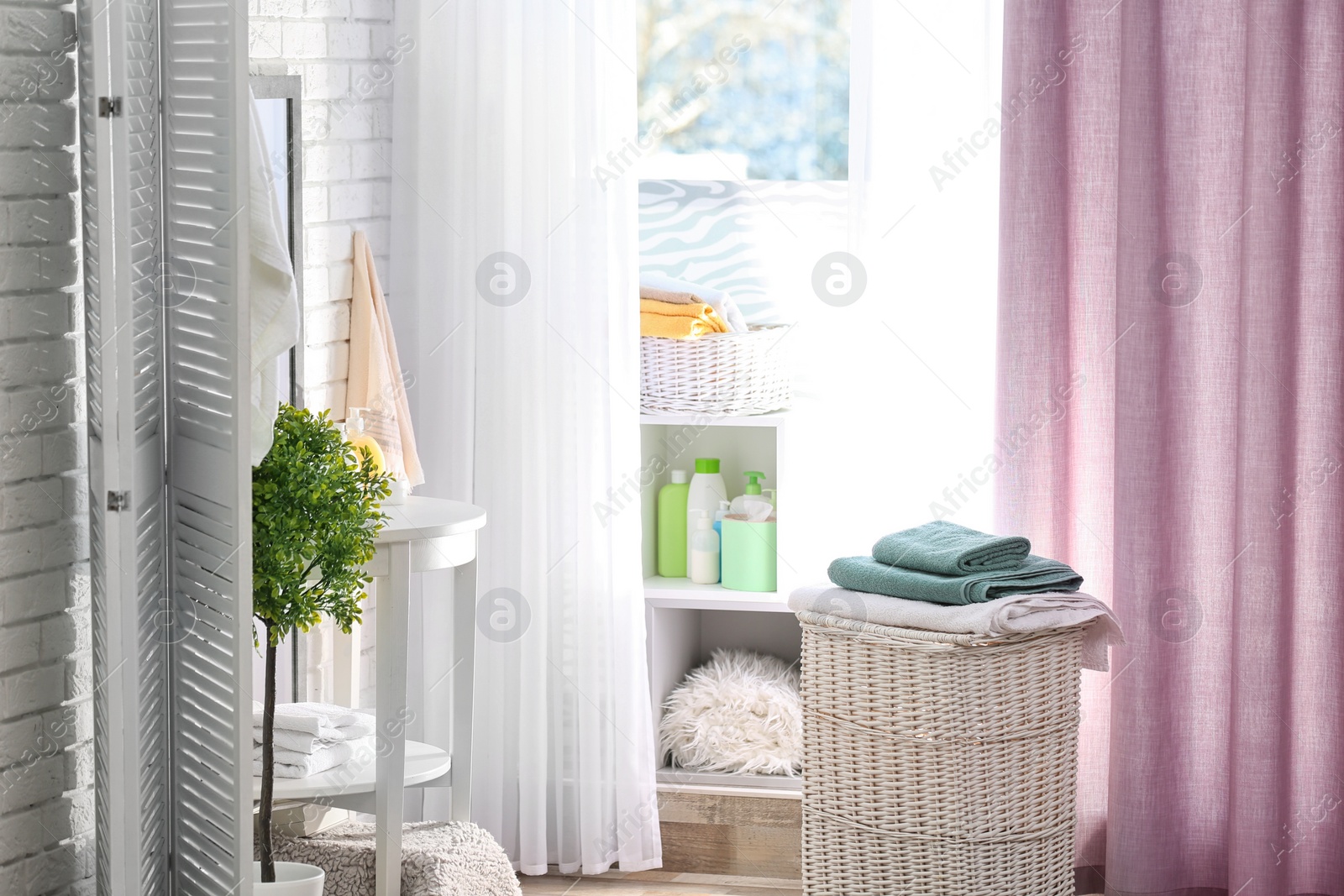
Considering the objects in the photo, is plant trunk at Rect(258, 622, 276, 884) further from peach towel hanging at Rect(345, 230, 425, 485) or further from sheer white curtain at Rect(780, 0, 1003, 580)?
sheer white curtain at Rect(780, 0, 1003, 580)

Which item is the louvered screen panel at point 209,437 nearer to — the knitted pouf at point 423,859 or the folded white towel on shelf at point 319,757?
the folded white towel on shelf at point 319,757

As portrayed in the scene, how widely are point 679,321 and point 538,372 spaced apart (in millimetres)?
312

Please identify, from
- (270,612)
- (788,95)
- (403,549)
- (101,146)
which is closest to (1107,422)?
(788,95)

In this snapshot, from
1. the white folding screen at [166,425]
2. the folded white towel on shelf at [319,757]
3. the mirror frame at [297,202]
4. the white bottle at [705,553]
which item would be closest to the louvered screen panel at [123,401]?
the white folding screen at [166,425]

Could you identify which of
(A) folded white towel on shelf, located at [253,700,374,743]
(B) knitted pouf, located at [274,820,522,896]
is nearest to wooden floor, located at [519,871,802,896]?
(B) knitted pouf, located at [274,820,522,896]

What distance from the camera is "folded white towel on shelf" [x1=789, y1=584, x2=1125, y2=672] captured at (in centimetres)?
205

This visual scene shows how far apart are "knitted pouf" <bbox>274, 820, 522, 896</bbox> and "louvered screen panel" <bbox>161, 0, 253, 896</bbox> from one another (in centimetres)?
34

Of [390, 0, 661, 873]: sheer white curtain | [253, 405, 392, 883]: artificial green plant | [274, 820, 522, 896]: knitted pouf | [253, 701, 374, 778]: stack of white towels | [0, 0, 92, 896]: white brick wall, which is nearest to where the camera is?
[0, 0, 92, 896]: white brick wall

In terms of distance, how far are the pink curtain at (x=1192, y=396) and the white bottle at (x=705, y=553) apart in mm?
608

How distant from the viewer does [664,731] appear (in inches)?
109

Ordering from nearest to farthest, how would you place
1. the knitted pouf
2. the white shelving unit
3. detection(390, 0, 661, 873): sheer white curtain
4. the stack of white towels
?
the stack of white towels
the knitted pouf
detection(390, 0, 661, 873): sheer white curtain
the white shelving unit

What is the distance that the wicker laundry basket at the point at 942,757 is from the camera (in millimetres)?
2109

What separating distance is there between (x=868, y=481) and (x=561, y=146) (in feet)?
2.76

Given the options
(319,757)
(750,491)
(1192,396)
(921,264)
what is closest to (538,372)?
(750,491)
